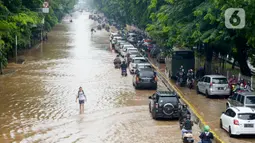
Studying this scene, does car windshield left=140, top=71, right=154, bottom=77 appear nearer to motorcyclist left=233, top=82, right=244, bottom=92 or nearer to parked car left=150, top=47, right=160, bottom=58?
motorcyclist left=233, top=82, right=244, bottom=92

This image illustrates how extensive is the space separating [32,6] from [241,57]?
2612 centimetres

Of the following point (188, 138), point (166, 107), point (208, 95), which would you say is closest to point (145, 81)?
point (208, 95)

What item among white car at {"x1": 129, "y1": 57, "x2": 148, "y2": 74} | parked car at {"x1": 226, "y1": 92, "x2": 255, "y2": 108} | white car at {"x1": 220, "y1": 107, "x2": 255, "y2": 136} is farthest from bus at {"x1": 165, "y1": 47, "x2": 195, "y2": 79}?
white car at {"x1": 220, "y1": 107, "x2": 255, "y2": 136}

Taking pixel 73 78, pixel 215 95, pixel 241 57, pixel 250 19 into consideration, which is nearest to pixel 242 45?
pixel 241 57

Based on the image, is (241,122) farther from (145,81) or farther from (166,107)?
(145,81)

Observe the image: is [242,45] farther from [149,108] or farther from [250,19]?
[149,108]

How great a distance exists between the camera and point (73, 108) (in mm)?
27609

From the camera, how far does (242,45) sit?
111 ft

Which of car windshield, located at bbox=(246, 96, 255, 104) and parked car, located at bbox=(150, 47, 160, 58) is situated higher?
parked car, located at bbox=(150, 47, 160, 58)

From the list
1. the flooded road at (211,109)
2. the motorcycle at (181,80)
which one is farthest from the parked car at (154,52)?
the flooded road at (211,109)

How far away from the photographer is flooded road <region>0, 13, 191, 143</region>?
21.2 meters
